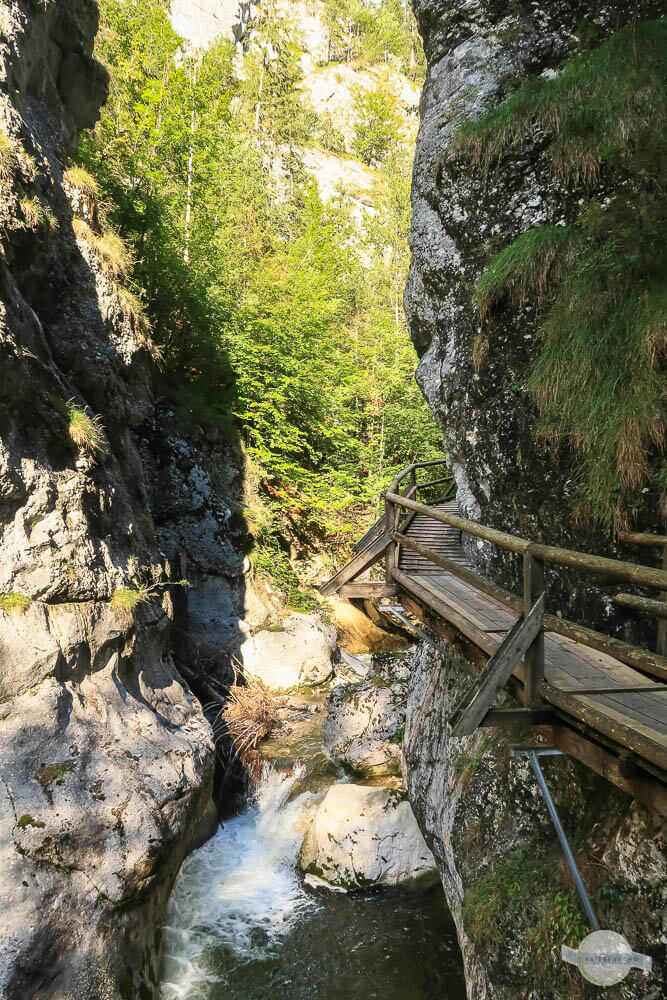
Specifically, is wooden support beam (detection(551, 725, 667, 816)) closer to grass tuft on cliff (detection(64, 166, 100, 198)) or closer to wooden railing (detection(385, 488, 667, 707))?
wooden railing (detection(385, 488, 667, 707))

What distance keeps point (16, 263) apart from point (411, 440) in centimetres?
1193

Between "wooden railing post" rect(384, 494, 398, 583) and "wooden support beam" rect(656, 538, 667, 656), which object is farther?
"wooden railing post" rect(384, 494, 398, 583)

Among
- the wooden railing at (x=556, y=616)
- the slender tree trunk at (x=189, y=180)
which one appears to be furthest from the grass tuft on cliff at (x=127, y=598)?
the slender tree trunk at (x=189, y=180)

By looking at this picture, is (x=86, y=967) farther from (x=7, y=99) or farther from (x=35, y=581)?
(x=7, y=99)

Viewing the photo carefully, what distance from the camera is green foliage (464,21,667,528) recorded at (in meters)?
4.40

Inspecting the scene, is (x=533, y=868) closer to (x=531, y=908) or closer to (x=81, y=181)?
(x=531, y=908)

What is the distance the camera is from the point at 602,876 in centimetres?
337

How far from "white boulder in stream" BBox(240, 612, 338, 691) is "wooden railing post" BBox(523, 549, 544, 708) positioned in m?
9.30

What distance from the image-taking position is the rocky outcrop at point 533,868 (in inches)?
123

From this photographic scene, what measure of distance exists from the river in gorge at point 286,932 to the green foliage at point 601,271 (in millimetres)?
5738

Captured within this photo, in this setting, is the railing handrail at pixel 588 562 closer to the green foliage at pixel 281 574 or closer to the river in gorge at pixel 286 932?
the river in gorge at pixel 286 932

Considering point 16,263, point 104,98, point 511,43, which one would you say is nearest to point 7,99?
point 16,263

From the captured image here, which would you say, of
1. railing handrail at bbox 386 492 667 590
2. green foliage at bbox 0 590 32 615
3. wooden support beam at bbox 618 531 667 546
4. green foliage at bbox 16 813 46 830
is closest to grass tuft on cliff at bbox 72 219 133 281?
green foliage at bbox 0 590 32 615

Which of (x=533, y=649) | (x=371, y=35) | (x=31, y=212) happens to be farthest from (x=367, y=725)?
(x=371, y=35)
